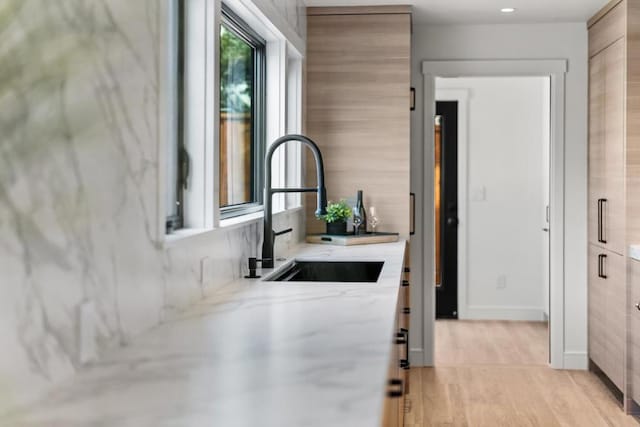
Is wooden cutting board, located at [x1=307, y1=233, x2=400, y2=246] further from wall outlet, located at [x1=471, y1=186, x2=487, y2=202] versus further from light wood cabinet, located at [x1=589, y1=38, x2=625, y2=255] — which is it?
wall outlet, located at [x1=471, y1=186, x2=487, y2=202]

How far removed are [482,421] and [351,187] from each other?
1608 millimetres

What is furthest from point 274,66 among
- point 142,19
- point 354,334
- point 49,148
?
point 49,148

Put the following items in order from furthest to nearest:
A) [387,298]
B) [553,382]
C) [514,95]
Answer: [514,95] < [553,382] < [387,298]

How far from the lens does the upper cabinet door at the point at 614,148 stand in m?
4.37

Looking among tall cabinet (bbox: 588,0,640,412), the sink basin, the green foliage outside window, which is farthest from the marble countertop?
tall cabinet (bbox: 588,0,640,412)

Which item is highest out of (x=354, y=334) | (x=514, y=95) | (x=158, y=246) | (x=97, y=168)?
(x=514, y=95)

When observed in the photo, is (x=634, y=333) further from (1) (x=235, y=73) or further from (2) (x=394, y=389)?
(2) (x=394, y=389)

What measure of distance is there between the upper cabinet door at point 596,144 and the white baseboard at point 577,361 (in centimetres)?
76

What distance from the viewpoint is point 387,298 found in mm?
2324

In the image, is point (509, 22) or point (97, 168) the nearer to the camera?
point (97, 168)

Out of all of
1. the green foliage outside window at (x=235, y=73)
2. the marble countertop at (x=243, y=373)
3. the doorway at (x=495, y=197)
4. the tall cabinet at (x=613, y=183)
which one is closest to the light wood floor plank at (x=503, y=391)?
the tall cabinet at (x=613, y=183)

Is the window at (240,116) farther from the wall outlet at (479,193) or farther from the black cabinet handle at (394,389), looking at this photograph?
the wall outlet at (479,193)

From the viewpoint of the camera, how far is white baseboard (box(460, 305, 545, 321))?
6.93 meters

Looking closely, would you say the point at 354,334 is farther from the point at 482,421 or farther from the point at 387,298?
the point at 482,421
